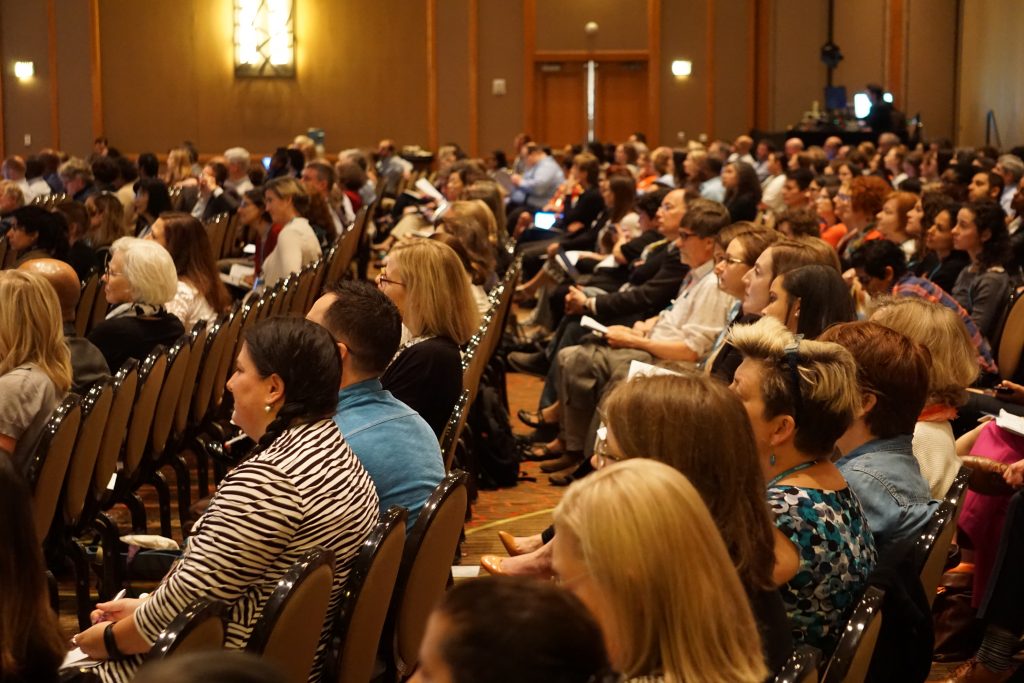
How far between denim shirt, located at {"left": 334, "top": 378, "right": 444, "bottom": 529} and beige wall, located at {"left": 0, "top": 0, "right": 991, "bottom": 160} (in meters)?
18.1

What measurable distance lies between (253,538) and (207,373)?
309 centimetres

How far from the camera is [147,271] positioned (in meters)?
5.57

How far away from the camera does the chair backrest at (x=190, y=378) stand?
17.3 feet

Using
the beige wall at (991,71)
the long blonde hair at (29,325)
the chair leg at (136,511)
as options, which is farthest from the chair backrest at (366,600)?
the beige wall at (991,71)

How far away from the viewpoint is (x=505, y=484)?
632 cm

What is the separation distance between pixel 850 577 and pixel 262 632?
1.14m

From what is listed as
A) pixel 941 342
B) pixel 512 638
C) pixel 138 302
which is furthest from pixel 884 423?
pixel 138 302

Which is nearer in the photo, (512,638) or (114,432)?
(512,638)

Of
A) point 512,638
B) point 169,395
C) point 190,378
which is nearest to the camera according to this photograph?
point 512,638

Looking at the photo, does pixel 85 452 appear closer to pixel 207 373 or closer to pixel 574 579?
pixel 207 373

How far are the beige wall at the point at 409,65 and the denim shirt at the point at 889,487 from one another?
1831 cm

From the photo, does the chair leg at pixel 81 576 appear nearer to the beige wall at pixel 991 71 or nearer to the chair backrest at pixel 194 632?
the chair backrest at pixel 194 632

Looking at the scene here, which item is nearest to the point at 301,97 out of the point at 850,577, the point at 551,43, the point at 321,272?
the point at 551,43

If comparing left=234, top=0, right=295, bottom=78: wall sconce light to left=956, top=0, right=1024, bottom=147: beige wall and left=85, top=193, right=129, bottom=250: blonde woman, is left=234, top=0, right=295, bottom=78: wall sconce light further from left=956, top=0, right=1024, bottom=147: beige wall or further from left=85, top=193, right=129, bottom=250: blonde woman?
left=85, top=193, right=129, bottom=250: blonde woman
